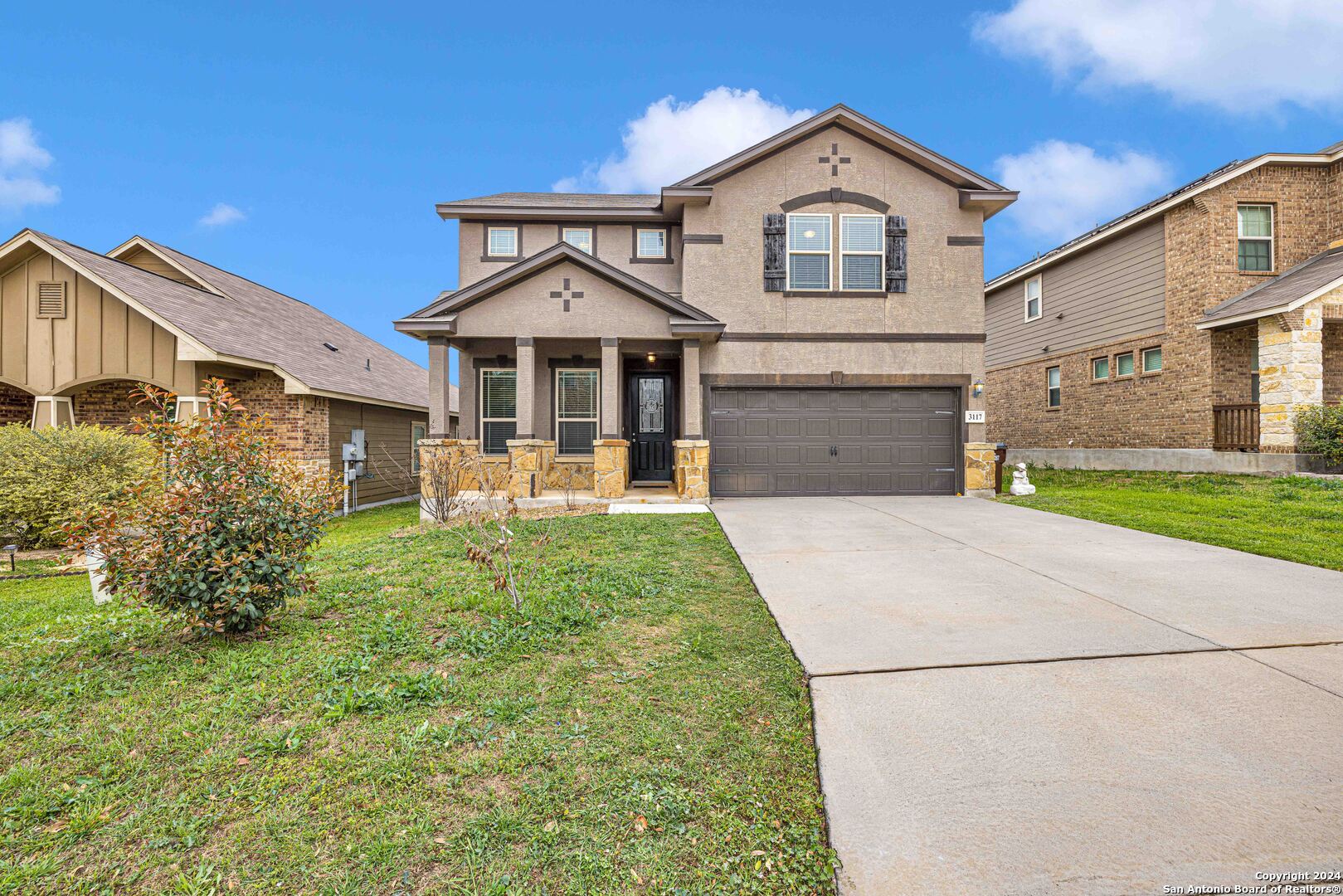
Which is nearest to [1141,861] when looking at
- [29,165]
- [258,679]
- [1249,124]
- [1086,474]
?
[258,679]

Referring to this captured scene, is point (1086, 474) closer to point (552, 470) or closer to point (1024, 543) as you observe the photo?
point (1024, 543)

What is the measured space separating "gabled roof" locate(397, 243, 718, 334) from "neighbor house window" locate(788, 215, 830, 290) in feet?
7.17

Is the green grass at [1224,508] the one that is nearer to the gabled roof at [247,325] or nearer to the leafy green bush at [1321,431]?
the leafy green bush at [1321,431]

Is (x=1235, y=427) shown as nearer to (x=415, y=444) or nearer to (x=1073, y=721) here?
(x=1073, y=721)

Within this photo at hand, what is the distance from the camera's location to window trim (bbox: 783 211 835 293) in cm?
1181

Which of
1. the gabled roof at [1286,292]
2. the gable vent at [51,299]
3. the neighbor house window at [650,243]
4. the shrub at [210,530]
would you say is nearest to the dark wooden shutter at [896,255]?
the neighbor house window at [650,243]

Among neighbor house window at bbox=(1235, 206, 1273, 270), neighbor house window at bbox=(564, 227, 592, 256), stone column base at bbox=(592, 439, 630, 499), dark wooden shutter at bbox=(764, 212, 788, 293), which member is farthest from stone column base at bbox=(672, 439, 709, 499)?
neighbor house window at bbox=(1235, 206, 1273, 270)

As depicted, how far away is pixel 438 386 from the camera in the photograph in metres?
11.0

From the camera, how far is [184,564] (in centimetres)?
380

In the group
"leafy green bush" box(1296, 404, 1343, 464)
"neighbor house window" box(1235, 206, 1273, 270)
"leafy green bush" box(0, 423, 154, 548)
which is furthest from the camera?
"neighbor house window" box(1235, 206, 1273, 270)

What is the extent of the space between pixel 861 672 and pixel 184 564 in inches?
166

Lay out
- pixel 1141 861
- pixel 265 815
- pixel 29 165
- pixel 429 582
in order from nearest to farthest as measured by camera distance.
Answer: pixel 1141 861
pixel 265 815
pixel 429 582
pixel 29 165

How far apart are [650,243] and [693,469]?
5.34 meters

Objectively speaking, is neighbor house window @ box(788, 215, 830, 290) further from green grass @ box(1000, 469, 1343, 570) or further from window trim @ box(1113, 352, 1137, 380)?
window trim @ box(1113, 352, 1137, 380)
